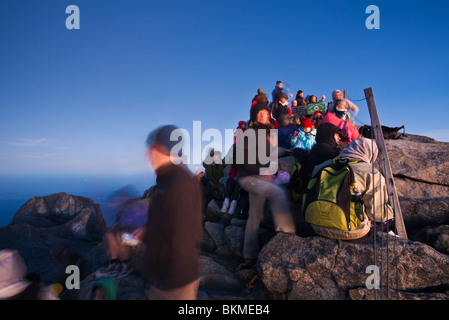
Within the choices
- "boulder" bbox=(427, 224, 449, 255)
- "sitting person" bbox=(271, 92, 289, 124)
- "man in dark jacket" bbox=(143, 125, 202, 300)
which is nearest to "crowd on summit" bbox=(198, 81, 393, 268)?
"boulder" bbox=(427, 224, 449, 255)

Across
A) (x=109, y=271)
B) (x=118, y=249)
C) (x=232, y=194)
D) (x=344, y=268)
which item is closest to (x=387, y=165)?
(x=344, y=268)

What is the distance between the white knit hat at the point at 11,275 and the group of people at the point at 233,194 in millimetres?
75

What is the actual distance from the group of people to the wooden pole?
0.27 metres

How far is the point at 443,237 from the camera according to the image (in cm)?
358

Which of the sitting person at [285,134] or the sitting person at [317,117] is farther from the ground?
the sitting person at [317,117]

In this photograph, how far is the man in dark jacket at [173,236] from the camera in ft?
6.64

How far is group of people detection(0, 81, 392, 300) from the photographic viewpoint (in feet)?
6.72

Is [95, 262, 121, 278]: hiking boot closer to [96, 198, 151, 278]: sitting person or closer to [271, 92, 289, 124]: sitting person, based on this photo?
[96, 198, 151, 278]: sitting person

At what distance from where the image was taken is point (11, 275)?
2693 millimetres

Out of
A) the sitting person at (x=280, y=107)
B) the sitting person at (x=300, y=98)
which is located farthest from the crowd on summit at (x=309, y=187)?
the sitting person at (x=300, y=98)

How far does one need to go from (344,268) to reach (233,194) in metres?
3.42

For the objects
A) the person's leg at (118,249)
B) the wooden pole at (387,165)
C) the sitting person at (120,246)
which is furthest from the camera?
the person's leg at (118,249)

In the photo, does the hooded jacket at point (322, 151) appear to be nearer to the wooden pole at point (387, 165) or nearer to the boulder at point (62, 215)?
the wooden pole at point (387, 165)
